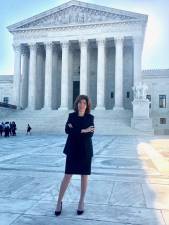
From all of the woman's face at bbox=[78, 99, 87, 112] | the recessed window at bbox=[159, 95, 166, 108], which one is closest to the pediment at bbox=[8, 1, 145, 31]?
the recessed window at bbox=[159, 95, 166, 108]

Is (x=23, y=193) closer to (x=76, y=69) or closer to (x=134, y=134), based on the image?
(x=134, y=134)

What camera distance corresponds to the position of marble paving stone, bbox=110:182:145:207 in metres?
5.26

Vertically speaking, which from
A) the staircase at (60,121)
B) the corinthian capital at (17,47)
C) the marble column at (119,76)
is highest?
the corinthian capital at (17,47)

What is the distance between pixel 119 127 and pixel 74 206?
101 feet

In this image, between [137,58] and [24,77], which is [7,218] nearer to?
[137,58]

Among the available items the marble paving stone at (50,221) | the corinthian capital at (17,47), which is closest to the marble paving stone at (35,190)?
the marble paving stone at (50,221)

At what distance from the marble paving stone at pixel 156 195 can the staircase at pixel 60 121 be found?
2750 centimetres

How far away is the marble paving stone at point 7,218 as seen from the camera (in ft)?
13.7

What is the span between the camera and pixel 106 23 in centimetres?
4609

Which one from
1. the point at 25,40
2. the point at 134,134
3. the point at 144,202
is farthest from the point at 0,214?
the point at 25,40

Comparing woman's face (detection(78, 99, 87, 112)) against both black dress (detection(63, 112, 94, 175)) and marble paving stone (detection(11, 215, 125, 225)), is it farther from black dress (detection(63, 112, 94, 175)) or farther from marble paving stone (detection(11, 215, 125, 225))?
marble paving stone (detection(11, 215, 125, 225))

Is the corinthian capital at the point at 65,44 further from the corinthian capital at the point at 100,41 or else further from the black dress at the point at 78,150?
the black dress at the point at 78,150

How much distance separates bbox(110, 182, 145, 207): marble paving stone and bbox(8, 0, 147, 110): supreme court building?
38.0 meters

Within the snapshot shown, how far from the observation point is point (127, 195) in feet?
19.1
